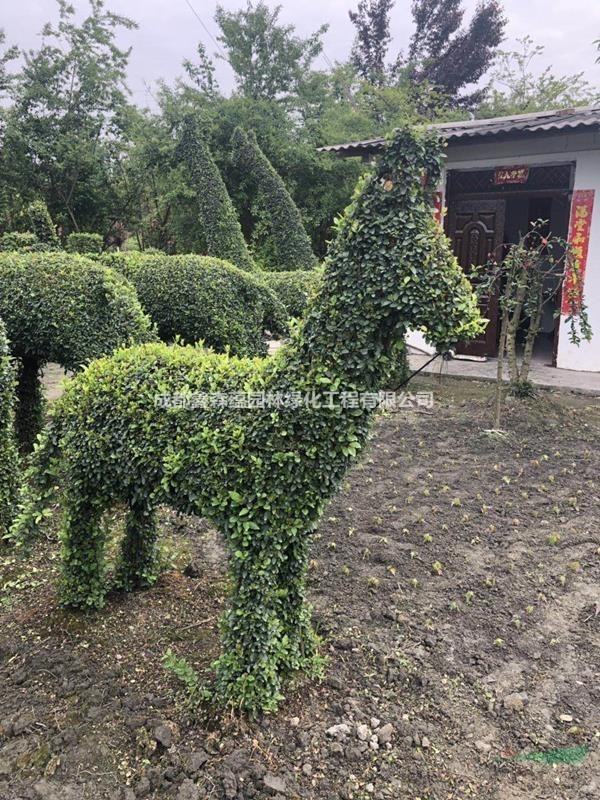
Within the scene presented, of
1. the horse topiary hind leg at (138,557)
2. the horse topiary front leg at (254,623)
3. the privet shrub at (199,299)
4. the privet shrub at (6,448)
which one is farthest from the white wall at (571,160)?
the horse topiary front leg at (254,623)

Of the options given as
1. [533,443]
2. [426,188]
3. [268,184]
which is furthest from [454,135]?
[426,188]

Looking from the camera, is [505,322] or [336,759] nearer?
[336,759]

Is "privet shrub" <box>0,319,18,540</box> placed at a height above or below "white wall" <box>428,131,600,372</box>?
below

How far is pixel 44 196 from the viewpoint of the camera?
1442cm

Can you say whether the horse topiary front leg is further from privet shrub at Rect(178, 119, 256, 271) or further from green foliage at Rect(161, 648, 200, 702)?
privet shrub at Rect(178, 119, 256, 271)

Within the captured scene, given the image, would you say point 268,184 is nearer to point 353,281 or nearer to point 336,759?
point 353,281

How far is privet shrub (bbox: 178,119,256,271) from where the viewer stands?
791 centimetres

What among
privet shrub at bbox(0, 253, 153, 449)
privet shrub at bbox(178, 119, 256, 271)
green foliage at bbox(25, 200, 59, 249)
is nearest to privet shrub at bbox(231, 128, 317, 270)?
privet shrub at bbox(178, 119, 256, 271)

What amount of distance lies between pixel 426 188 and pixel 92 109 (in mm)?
14992

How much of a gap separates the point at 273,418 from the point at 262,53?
15.9m

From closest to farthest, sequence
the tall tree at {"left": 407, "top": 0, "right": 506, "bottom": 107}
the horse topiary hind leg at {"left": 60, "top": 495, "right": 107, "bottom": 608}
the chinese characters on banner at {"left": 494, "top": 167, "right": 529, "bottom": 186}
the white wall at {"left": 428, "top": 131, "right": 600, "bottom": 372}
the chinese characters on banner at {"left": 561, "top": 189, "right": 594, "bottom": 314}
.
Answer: the horse topiary hind leg at {"left": 60, "top": 495, "right": 107, "bottom": 608} < the white wall at {"left": 428, "top": 131, "right": 600, "bottom": 372} < the chinese characters on banner at {"left": 561, "top": 189, "right": 594, "bottom": 314} < the chinese characters on banner at {"left": 494, "top": 167, "right": 529, "bottom": 186} < the tall tree at {"left": 407, "top": 0, "right": 506, "bottom": 107}

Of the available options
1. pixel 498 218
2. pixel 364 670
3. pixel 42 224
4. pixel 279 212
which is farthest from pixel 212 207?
pixel 364 670

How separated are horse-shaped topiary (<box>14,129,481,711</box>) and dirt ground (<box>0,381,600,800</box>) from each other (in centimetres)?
30

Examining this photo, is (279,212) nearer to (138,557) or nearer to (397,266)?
(138,557)
